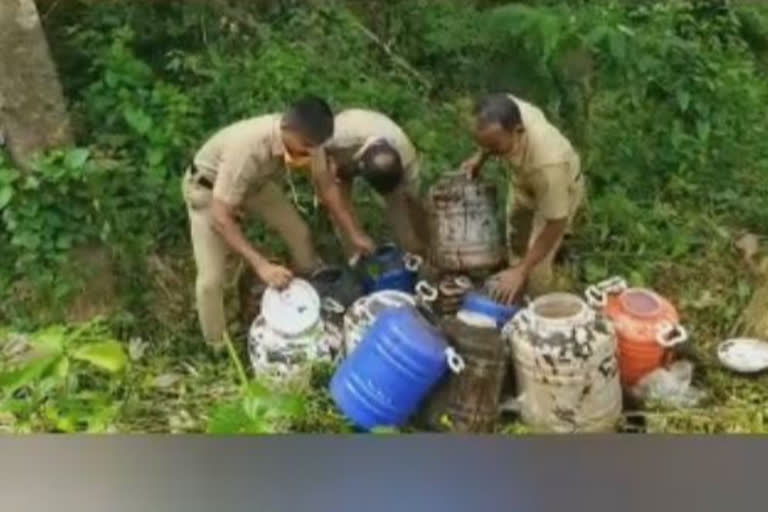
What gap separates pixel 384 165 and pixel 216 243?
16 centimetres

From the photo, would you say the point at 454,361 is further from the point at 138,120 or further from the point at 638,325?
the point at 138,120

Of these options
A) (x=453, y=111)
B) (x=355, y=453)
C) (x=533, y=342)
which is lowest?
(x=355, y=453)

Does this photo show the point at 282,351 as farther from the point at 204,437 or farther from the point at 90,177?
the point at 90,177

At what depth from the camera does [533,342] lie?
1299 mm

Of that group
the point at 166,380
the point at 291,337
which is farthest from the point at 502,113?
the point at 166,380

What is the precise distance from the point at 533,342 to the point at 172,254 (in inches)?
12.7

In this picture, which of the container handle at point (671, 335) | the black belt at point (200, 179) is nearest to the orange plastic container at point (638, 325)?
the container handle at point (671, 335)

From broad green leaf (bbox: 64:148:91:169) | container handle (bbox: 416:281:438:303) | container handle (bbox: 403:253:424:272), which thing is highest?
broad green leaf (bbox: 64:148:91:169)

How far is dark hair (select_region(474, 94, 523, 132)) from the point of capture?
134 cm

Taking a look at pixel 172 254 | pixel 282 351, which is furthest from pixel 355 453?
pixel 172 254

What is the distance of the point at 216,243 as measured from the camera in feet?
4.44

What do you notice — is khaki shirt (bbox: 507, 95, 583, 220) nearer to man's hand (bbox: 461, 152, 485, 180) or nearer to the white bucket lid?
man's hand (bbox: 461, 152, 485, 180)

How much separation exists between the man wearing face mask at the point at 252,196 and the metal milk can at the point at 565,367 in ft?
0.54

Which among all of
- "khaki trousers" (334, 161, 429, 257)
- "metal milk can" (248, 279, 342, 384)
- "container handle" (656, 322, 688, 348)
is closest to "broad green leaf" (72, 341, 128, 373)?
"metal milk can" (248, 279, 342, 384)
